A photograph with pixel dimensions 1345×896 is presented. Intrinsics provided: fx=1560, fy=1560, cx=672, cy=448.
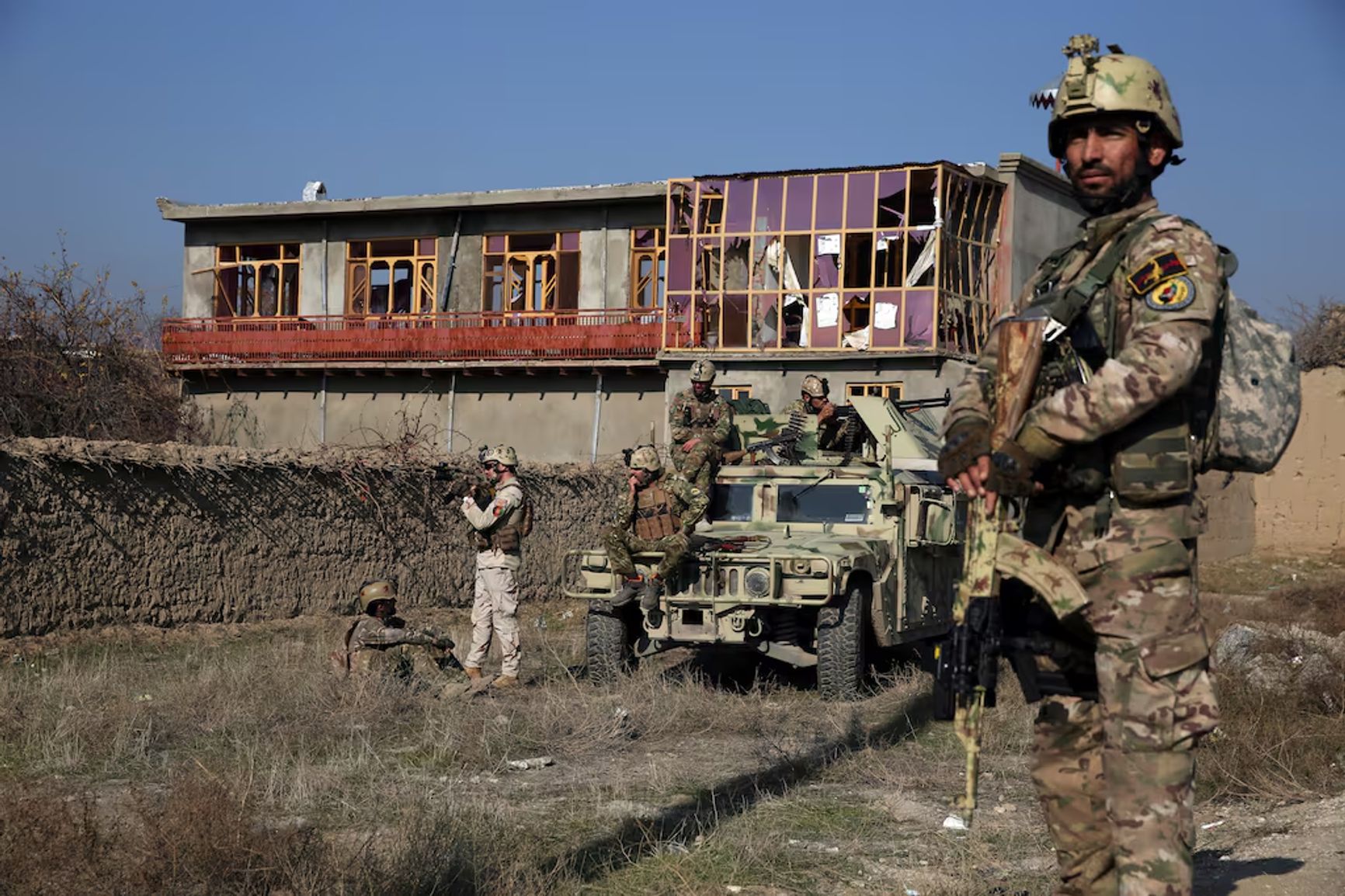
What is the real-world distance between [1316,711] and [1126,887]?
542cm

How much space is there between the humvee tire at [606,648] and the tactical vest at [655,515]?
72cm

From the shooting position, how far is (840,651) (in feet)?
31.4

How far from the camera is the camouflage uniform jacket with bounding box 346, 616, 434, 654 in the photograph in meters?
9.26

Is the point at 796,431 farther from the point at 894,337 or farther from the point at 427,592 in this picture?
the point at 894,337

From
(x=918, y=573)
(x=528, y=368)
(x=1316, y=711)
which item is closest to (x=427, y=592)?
(x=918, y=573)

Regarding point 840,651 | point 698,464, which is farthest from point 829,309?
point 840,651

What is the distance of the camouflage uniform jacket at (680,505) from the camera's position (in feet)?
32.0

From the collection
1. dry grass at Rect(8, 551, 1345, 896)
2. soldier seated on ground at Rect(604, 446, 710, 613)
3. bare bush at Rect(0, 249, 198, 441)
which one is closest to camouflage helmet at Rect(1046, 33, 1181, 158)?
dry grass at Rect(8, 551, 1345, 896)

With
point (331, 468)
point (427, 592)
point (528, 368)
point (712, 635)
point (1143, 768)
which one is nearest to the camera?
point (1143, 768)

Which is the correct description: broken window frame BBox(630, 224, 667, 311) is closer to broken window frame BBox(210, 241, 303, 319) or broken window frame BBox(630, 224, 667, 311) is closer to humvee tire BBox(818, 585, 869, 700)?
broken window frame BBox(210, 241, 303, 319)

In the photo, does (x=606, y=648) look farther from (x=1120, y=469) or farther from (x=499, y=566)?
Result: (x=1120, y=469)

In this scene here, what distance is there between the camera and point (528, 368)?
27.6m

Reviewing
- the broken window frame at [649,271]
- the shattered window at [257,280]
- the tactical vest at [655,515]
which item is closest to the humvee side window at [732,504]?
the tactical vest at [655,515]

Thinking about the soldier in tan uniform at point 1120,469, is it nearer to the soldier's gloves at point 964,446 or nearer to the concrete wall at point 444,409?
the soldier's gloves at point 964,446
